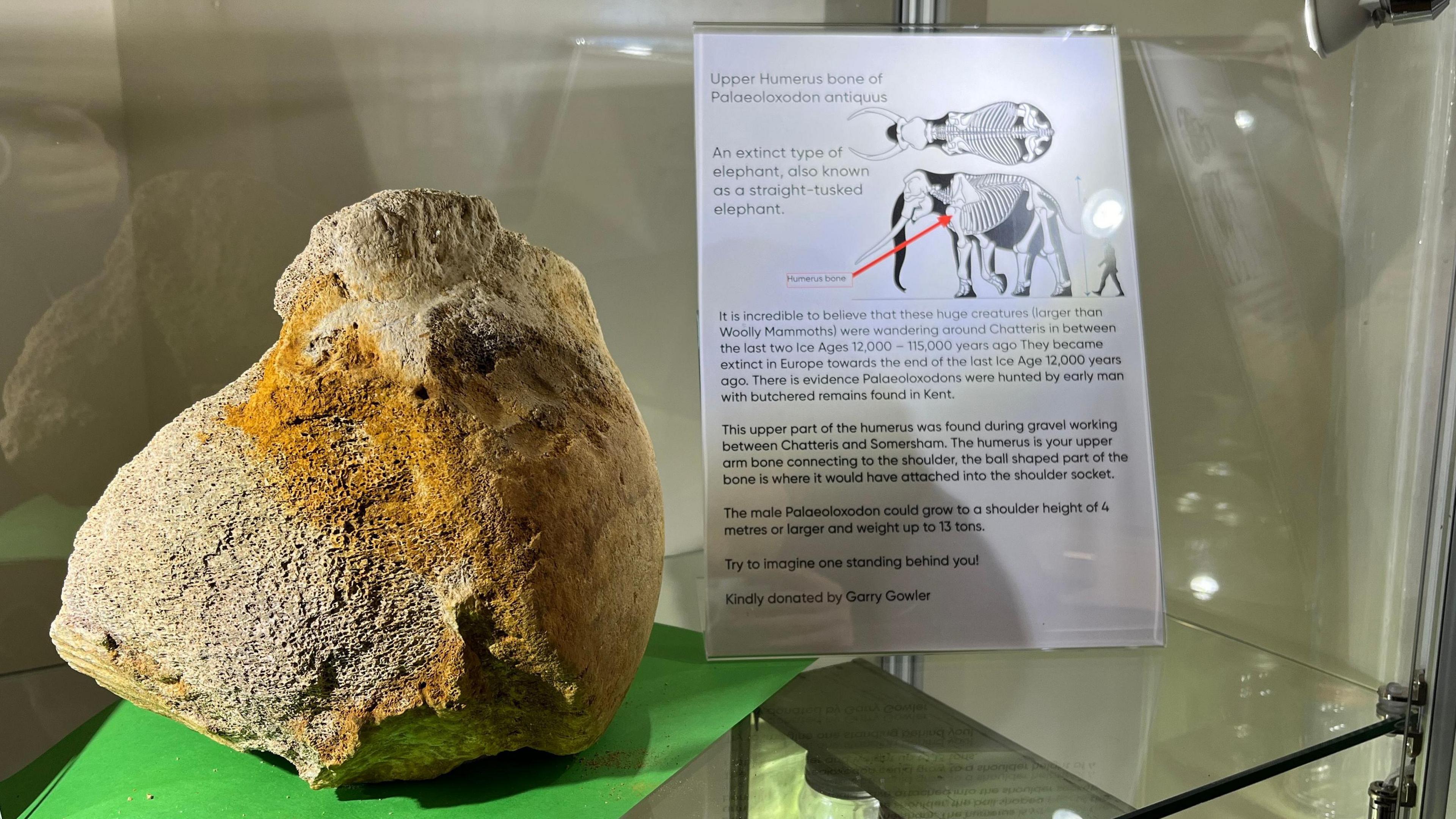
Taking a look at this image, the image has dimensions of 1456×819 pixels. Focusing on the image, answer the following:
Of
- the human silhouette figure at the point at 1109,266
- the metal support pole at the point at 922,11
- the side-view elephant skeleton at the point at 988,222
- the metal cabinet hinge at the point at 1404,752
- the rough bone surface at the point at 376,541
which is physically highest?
the metal support pole at the point at 922,11

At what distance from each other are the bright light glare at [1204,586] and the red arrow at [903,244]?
0.73 meters

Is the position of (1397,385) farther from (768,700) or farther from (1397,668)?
(768,700)

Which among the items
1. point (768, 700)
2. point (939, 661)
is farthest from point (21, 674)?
point (939, 661)

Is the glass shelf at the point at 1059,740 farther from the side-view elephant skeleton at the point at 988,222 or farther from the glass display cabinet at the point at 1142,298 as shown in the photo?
the side-view elephant skeleton at the point at 988,222

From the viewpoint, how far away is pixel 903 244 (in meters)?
1.36

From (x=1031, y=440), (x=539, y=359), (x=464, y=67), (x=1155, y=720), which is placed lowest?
(x=1155, y=720)

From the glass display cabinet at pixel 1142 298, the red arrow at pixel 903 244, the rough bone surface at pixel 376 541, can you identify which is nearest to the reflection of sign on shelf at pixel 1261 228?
the glass display cabinet at pixel 1142 298

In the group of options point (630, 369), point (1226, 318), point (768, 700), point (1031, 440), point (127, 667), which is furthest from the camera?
point (630, 369)

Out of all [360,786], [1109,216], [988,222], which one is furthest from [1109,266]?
[360,786]

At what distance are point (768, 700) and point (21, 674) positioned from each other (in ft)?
3.23

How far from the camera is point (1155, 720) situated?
1.27 m

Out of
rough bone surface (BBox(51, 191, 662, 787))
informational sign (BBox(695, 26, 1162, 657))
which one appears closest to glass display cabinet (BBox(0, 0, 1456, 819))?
informational sign (BBox(695, 26, 1162, 657))

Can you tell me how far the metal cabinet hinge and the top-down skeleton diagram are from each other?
2.85 ft

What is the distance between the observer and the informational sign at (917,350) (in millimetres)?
1297
